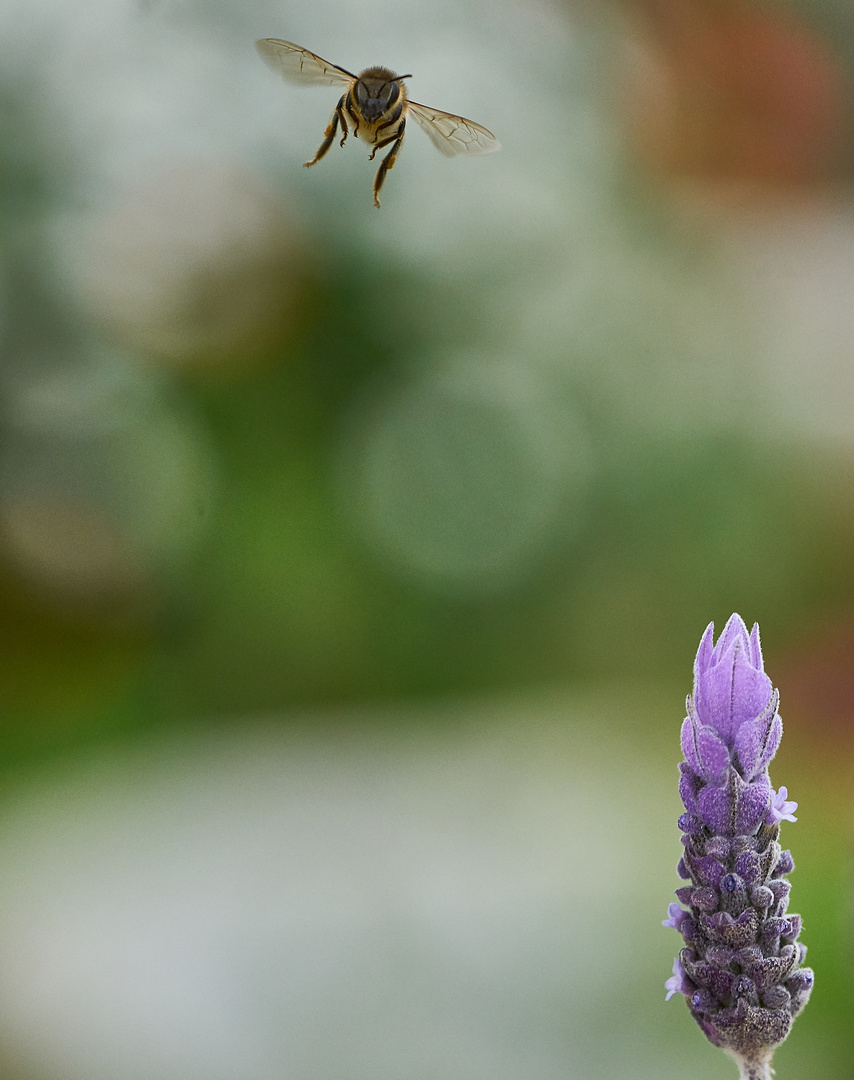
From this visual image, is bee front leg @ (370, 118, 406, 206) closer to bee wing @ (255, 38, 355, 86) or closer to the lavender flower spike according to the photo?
bee wing @ (255, 38, 355, 86)

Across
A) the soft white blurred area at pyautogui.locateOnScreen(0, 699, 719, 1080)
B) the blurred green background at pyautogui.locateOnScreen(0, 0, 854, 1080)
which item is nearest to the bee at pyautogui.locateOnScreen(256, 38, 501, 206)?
the soft white blurred area at pyautogui.locateOnScreen(0, 699, 719, 1080)

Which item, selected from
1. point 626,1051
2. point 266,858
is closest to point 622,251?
point 266,858

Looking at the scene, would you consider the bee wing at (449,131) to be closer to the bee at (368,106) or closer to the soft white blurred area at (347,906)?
the bee at (368,106)

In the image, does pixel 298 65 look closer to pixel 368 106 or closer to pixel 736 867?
pixel 368 106

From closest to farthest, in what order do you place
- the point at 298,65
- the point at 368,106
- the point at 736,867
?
the point at 736,867 → the point at 368,106 → the point at 298,65

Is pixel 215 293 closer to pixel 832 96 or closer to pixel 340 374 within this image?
pixel 340 374

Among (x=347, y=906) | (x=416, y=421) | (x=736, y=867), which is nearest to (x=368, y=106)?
(x=736, y=867)
